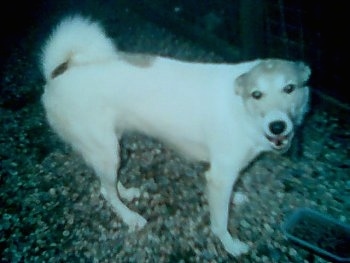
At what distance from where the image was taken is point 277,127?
214cm

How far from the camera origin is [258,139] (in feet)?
7.74

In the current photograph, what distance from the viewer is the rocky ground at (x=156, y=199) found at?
2.89 metres

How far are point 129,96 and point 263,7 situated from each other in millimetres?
2139

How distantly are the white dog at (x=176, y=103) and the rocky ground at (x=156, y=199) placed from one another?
0.29 metres

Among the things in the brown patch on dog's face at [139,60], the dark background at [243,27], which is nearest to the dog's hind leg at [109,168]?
the brown patch on dog's face at [139,60]

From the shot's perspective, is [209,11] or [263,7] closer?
[263,7]

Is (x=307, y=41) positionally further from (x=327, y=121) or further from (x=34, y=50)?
(x=34, y=50)

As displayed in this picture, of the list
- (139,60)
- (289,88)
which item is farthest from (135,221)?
(289,88)

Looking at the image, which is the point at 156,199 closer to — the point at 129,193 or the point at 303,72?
the point at 129,193

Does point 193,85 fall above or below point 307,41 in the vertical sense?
below

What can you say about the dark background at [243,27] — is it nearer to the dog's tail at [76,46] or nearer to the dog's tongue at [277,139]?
the dog's tongue at [277,139]

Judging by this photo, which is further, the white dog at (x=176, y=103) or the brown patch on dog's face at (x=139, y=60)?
the brown patch on dog's face at (x=139, y=60)

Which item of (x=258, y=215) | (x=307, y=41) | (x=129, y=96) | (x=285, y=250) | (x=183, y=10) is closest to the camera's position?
(x=129, y=96)

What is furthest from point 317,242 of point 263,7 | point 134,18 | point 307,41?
point 134,18
